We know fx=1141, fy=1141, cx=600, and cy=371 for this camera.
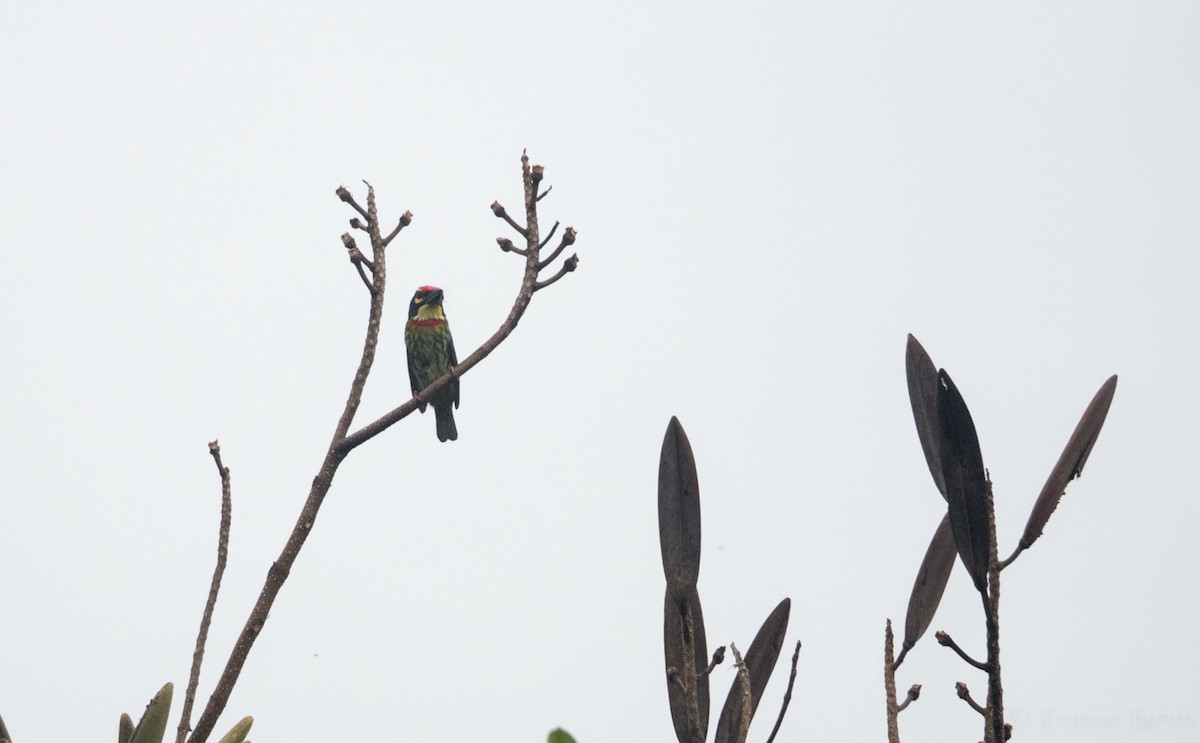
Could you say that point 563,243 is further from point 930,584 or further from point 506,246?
point 930,584

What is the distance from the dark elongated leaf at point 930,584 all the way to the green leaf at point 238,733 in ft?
3.58

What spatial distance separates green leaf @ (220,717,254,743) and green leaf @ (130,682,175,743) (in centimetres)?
11

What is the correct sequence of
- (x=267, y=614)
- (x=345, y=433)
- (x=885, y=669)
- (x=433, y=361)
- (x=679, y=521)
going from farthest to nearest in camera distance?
(x=433, y=361) < (x=345, y=433) < (x=267, y=614) < (x=679, y=521) < (x=885, y=669)

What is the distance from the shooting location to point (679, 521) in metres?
1.68

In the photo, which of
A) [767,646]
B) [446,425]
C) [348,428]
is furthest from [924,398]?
[446,425]

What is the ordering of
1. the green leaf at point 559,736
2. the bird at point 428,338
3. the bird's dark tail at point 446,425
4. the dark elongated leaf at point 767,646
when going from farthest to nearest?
1. the bird's dark tail at point 446,425
2. the bird at point 428,338
3. the dark elongated leaf at point 767,646
4. the green leaf at point 559,736

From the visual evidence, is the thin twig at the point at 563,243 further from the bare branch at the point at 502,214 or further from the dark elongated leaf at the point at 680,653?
the dark elongated leaf at the point at 680,653

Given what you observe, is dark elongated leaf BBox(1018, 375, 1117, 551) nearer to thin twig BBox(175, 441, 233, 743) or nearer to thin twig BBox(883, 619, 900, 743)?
thin twig BBox(883, 619, 900, 743)

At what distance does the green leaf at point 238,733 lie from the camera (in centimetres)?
189

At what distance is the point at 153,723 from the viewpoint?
1876mm

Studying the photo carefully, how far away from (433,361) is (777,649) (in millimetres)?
6675

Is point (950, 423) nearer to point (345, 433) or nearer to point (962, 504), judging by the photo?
point (962, 504)

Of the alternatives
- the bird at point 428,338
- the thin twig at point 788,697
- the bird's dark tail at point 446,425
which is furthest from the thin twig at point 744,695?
the bird's dark tail at point 446,425

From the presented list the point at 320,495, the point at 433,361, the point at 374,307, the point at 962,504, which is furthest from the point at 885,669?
the point at 433,361
